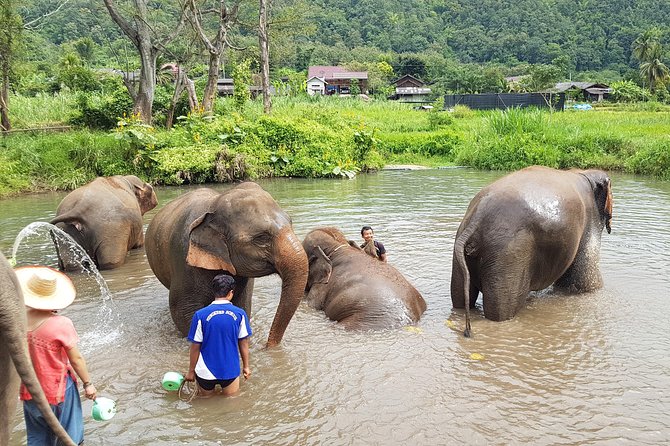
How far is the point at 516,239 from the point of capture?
593cm

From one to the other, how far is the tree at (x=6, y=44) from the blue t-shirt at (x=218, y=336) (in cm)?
2018

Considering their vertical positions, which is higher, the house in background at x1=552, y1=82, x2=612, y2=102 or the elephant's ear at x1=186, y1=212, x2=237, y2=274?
the house in background at x1=552, y1=82, x2=612, y2=102

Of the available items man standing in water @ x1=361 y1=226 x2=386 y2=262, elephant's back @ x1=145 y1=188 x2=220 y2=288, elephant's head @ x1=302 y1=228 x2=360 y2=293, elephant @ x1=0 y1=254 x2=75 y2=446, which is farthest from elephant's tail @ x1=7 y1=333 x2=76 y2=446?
man standing in water @ x1=361 y1=226 x2=386 y2=262

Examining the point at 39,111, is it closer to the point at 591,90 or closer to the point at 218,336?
the point at 218,336

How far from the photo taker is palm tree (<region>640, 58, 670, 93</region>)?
7312cm

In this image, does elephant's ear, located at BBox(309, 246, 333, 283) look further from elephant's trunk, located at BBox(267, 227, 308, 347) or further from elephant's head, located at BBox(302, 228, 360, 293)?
elephant's trunk, located at BBox(267, 227, 308, 347)

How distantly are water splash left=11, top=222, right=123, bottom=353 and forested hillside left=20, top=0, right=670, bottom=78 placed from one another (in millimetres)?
63662

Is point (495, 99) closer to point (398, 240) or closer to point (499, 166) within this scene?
point (499, 166)

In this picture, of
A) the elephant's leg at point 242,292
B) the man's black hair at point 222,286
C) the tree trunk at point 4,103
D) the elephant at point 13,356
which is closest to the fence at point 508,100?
the tree trunk at point 4,103

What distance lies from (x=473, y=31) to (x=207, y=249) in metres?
131

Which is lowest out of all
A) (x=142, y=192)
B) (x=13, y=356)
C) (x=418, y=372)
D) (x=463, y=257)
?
(x=418, y=372)

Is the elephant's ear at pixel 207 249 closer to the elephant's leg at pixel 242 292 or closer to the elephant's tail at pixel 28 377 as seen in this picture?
the elephant's leg at pixel 242 292

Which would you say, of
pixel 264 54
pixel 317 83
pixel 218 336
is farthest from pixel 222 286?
pixel 317 83

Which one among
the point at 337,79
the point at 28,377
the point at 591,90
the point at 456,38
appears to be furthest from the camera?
the point at 456,38
